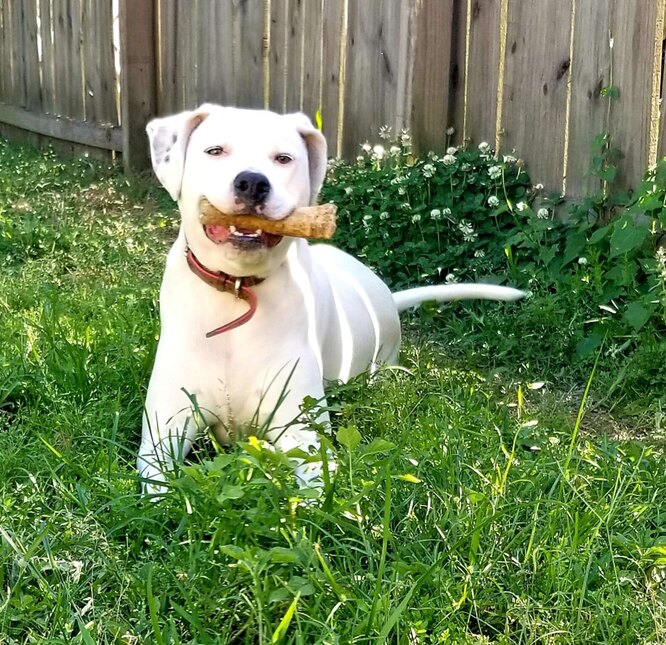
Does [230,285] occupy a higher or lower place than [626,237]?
higher

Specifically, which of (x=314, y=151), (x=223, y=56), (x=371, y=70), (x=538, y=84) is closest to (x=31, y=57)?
(x=223, y=56)

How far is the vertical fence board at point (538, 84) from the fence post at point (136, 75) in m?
3.65

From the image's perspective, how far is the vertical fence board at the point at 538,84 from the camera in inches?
195

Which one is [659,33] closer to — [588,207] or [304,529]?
[588,207]

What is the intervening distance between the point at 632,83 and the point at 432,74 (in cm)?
136

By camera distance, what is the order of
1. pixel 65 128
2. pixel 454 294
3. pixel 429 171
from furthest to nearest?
pixel 65 128, pixel 429 171, pixel 454 294

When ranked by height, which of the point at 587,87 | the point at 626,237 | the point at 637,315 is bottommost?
the point at 637,315

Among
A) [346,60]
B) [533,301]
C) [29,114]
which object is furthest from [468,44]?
[29,114]

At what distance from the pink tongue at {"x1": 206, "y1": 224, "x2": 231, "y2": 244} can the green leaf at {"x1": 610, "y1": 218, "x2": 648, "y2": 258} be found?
1.92m

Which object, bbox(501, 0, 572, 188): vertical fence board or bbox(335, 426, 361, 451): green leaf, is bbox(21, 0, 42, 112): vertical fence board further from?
bbox(335, 426, 361, 451): green leaf

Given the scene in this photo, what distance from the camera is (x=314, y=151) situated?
3.21m

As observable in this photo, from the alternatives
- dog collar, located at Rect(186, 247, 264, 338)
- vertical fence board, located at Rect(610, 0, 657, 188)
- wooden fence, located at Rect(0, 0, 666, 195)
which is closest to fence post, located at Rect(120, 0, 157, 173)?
wooden fence, located at Rect(0, 0, 666, 195)

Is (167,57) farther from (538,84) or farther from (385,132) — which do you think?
(538,84)

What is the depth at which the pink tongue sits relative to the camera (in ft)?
9.51
